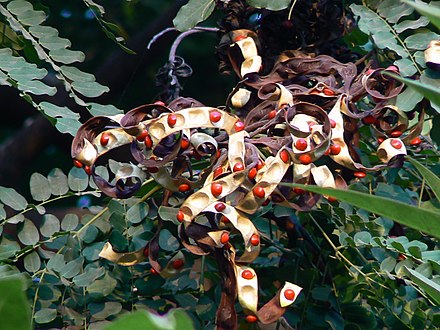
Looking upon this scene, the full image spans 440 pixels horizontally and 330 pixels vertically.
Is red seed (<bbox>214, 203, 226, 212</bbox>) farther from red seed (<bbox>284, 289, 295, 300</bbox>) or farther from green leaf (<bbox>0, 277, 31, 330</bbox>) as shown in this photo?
green leaf (<bbox>0, 277, 31, 330</bbox>)

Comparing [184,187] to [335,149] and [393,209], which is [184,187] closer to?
[335,149]

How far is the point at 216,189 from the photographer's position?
0.61 metres

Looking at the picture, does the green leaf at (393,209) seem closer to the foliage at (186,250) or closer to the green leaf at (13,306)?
the green leaf at (13,306)

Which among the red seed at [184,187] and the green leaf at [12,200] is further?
the green leaf at [12,200]

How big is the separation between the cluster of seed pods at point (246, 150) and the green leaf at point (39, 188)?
16cm

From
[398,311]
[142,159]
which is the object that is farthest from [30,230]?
[398,311]

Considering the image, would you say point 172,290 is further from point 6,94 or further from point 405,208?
point 6,94

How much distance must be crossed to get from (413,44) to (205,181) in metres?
0.27

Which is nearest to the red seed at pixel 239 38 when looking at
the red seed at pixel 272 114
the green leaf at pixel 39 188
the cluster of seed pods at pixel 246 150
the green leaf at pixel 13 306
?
the cluster of seed pods at pixel 246 150

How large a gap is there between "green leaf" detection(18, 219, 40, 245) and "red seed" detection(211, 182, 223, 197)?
273mm

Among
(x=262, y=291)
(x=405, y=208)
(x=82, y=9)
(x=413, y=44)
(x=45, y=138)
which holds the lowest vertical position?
(x=45, y=138)

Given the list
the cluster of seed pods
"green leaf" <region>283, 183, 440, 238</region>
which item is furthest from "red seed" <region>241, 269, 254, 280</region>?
"green leaf" <region>283, 183, 440, 238</region>

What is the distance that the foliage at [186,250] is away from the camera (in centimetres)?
76

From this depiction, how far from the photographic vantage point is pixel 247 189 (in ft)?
2.08
